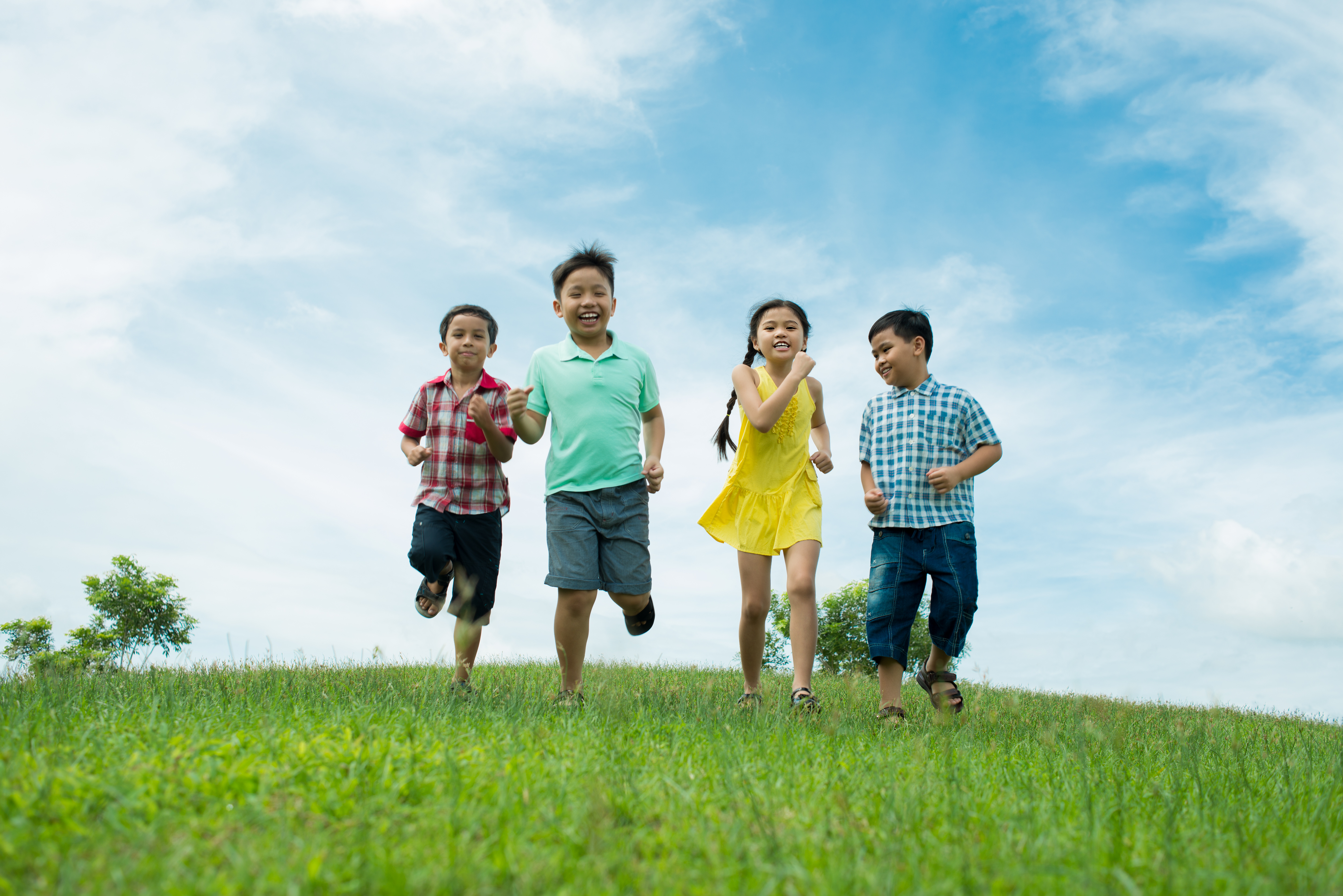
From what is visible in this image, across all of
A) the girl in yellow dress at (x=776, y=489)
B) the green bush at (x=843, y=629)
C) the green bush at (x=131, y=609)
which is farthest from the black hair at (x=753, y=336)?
the green bush at (x=131, y=609)

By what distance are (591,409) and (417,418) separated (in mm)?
1692

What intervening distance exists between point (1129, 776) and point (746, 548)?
→ 2.61m

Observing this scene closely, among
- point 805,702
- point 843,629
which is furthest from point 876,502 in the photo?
point 843,629

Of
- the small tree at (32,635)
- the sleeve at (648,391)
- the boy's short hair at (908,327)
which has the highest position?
the boy's short hair at (908,327)

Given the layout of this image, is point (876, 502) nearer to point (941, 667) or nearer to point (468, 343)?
point (941, 667)

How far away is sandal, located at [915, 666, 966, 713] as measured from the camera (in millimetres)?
5770

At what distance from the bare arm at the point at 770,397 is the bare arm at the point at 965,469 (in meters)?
1.05

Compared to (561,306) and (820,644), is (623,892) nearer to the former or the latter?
(561,306)

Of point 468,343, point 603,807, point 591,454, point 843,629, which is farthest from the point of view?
point 843,629

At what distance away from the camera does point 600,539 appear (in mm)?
5379

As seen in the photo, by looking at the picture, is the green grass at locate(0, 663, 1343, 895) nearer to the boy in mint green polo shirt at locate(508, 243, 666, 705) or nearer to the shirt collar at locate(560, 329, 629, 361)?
the boy in mint green polo shirt at locate(508, 243, 666, 705)

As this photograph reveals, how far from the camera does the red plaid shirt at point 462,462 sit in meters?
6.05

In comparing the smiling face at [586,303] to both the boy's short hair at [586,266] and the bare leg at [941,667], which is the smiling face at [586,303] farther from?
the bare leg at [941,667]

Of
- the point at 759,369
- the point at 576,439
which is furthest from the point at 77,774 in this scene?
the point at 759,369
